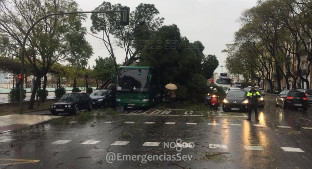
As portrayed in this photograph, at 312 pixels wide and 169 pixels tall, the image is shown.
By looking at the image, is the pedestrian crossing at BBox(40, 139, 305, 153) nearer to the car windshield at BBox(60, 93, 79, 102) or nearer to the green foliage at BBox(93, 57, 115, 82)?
the car windshield at BBox(60, 93, 79, 102)

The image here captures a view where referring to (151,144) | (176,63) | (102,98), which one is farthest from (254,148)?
(176,63)

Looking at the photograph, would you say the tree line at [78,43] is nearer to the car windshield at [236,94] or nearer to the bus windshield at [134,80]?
the bus windshield at [134,80]

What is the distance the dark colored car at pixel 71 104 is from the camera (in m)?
19.8

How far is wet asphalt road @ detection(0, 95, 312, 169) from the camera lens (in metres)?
7.39

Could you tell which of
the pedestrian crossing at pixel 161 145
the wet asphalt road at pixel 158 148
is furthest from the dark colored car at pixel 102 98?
the pedestrian crossing at pixel 161 145

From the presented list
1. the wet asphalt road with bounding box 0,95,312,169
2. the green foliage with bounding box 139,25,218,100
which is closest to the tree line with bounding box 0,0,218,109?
the green foliage with bounding box 139,25,218,100

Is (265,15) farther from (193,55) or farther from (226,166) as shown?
(226,166)

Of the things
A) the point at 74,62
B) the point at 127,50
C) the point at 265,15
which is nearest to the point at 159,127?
the point at 74,62

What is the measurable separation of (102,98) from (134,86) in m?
4.76

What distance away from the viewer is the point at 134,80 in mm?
23391

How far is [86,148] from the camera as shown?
30.2 ft

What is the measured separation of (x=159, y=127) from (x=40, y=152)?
619 cm

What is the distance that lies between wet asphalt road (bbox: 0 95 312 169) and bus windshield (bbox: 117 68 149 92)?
9.85 meters

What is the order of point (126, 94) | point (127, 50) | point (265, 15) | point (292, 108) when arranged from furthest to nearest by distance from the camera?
1. point (127, 50)
2. point (265, 15)
3. point (292, 108)
4. point (126, 94)
